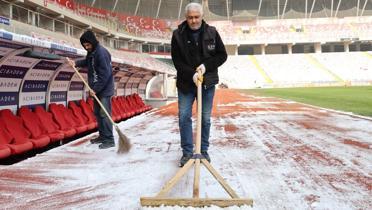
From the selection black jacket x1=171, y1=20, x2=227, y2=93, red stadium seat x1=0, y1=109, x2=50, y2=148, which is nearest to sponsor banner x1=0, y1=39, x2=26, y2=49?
red stadium seat x1=0, y1=109, x2=50, y2=148

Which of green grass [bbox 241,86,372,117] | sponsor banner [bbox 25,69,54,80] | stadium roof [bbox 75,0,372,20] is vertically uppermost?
stadium roof [bbox 75,0,372,20]

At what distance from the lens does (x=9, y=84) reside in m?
7.45

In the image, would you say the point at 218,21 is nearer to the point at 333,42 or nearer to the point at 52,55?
the point at 333,42

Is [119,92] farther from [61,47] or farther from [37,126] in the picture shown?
[61,47]

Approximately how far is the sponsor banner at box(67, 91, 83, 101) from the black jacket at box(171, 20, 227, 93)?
6484 mm

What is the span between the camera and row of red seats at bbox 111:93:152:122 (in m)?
13.8

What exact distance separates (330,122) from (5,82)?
7.01 m

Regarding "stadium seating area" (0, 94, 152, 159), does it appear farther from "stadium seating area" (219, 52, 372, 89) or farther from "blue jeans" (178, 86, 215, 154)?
"stadium seating area" (219, 52, 372, 89)

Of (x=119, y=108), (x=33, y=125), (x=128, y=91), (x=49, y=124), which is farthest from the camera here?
(x=128, y=91)

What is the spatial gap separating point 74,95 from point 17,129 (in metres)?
4.05

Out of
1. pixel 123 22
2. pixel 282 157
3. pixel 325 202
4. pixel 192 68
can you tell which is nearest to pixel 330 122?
pixel 282 157

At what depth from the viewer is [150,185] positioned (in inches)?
153

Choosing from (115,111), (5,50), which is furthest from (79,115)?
(5,50)

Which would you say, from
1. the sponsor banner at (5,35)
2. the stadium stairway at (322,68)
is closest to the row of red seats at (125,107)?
the sponsor banner at (5,35)
